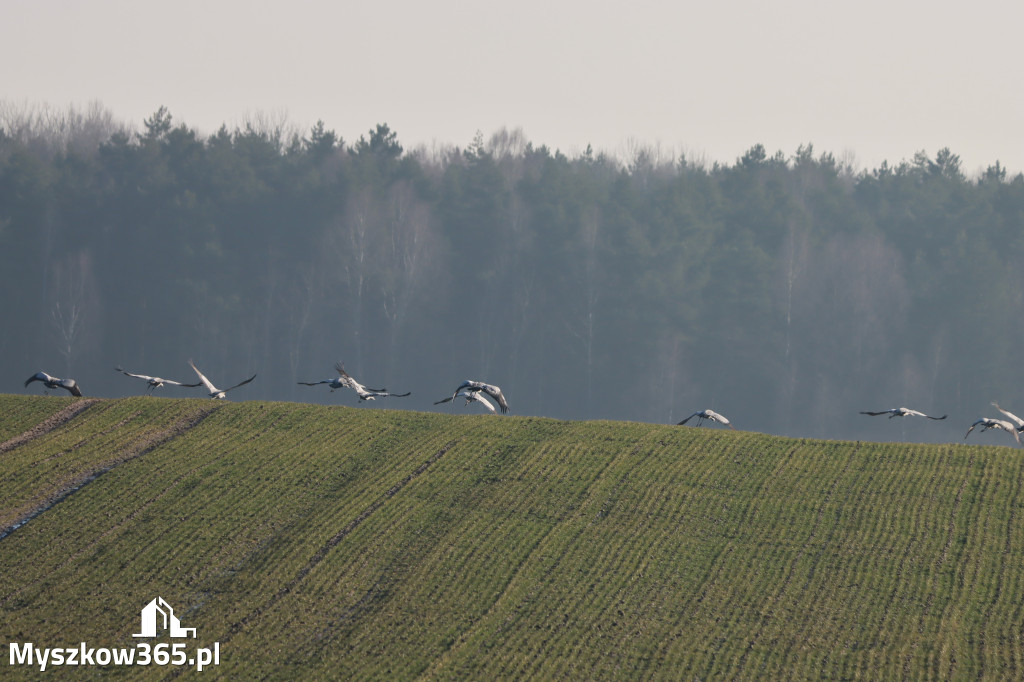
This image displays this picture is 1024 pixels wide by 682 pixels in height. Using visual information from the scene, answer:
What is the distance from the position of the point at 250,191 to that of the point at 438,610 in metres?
79.6

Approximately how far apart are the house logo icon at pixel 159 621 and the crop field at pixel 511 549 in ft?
1.02

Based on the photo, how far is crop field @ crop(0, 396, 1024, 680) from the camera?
28.8 metres

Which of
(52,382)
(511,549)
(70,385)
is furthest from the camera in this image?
(70,385)

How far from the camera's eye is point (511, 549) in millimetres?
34250

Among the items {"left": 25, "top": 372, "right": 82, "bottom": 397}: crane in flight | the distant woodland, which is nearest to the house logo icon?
{"left": 25, "top": 372, "right": 82, "bottom": 397}: crane in flight

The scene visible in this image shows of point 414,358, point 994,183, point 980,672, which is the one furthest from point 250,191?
point 980,672

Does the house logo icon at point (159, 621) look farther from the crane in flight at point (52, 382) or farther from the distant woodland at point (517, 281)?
the distant woodland at point (517, 281)

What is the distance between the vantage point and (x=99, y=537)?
34.8 meters

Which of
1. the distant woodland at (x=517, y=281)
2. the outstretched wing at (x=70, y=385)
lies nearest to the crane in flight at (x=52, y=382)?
the outstretched wing at (x=70, y=385)

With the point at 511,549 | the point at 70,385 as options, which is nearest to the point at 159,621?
the point at 511,549

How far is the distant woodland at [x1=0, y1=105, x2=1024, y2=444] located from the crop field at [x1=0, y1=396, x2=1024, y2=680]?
55.5m

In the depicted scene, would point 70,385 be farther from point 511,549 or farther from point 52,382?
point 511,549

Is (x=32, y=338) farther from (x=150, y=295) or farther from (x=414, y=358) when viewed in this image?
(x=414, y=358)

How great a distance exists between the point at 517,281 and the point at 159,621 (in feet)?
247
